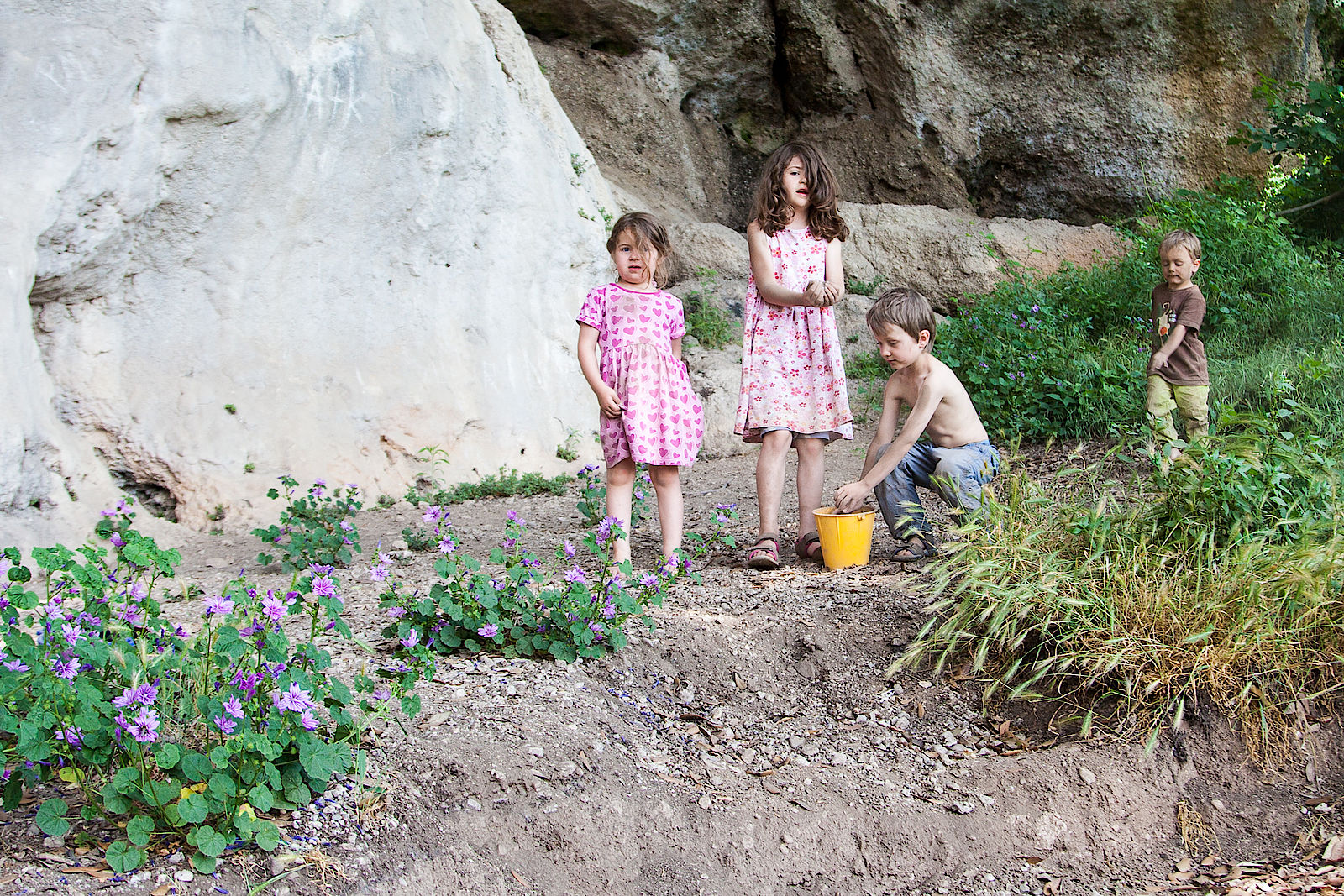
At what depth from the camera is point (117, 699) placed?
1781 millimetres

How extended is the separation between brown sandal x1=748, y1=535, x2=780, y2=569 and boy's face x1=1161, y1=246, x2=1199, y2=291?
7.94ft

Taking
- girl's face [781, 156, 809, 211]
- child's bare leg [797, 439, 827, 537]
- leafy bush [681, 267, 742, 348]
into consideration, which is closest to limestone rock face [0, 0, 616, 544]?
leafy bush [681, 267, 742, 348]

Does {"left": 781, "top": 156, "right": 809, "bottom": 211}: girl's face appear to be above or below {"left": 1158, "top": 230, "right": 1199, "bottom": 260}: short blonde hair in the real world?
above

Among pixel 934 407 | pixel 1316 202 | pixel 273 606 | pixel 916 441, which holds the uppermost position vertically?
pixel 1316 202

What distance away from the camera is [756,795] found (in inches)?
96.3

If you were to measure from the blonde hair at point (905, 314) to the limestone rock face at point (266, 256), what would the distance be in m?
2.79

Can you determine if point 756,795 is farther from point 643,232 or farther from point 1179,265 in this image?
point 1179,265

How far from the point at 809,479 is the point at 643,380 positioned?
730mm

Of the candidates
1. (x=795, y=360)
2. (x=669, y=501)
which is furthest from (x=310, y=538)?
(x=795, y=360)

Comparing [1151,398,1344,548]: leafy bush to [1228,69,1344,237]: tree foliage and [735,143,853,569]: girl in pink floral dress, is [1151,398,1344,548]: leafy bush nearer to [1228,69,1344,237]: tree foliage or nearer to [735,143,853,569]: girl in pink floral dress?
[735,143,853,569]: girl in pink floral dress

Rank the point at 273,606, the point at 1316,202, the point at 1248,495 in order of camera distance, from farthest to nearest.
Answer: the point at 1316,202 < the point at 1248,495 < the point at 273,606

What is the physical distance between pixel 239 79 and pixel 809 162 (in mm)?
2712

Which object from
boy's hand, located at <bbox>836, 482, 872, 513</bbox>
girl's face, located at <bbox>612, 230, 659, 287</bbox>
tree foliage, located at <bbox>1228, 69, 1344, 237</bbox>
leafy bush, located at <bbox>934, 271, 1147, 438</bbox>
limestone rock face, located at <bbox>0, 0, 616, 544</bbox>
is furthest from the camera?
tree foliage, located at <bbox>1228, 69, 1344, 237</bbox>

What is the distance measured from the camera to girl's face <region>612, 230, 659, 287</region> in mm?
3709
